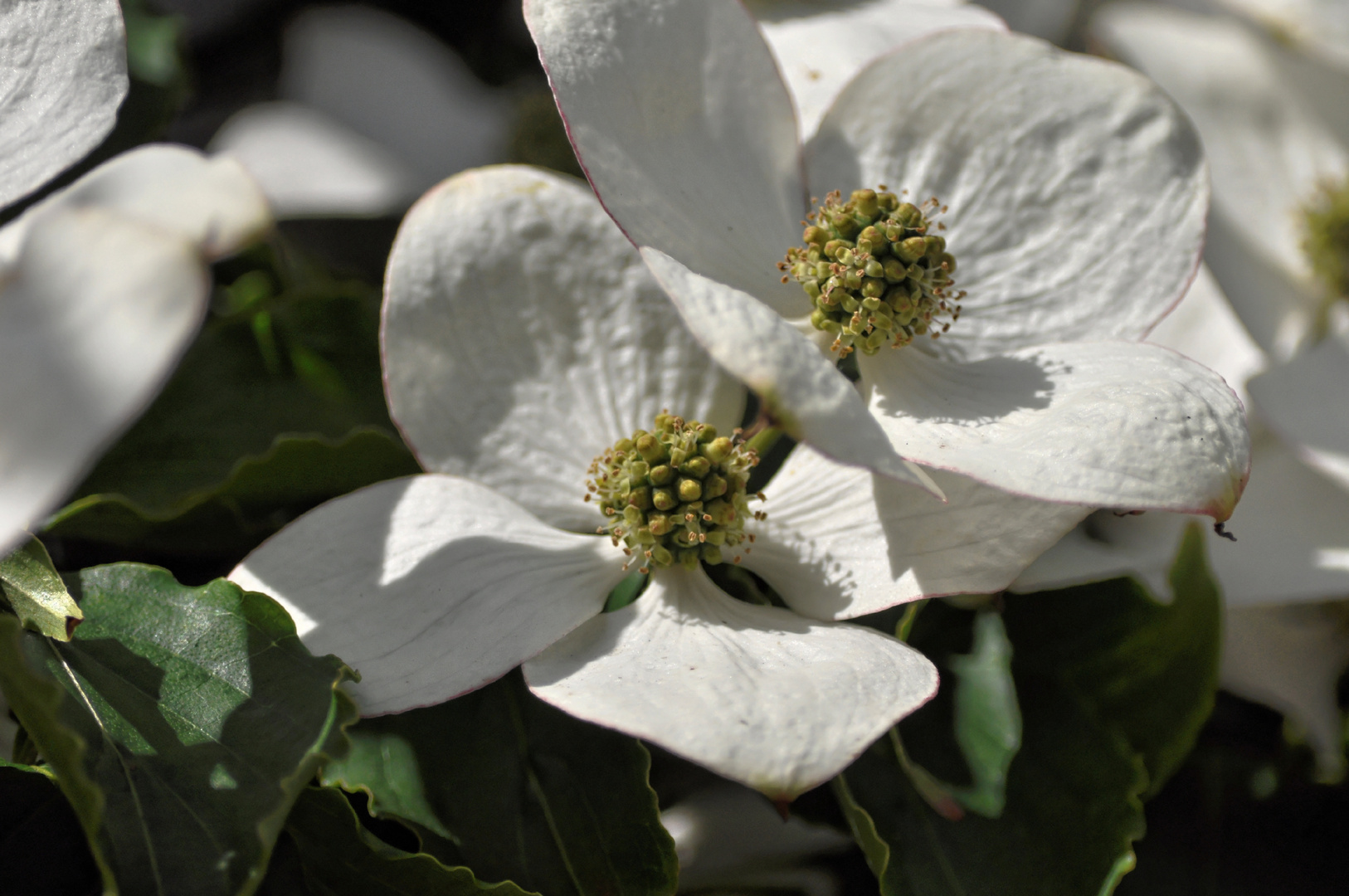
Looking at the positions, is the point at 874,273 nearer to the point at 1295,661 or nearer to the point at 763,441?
the point at 763,441

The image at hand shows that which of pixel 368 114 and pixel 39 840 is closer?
pixel 39 840

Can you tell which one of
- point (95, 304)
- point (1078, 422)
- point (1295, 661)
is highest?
point (95, 304)

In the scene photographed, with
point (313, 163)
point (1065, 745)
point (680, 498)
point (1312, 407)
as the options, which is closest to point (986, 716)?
point (1065, 745)

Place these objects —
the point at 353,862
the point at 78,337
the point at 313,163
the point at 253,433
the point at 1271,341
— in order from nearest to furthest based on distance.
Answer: the point at 78,337
the point at 353,862
the point at 253,433
the point at 1271,341
the point at 313,163

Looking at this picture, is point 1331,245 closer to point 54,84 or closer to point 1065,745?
point 1065,745

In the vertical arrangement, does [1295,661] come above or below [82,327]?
below

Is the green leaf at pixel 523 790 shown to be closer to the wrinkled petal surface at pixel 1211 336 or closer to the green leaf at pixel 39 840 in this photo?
the green leaf at pixel 39 840

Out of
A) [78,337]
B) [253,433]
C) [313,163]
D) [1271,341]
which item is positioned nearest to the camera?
[78,337]

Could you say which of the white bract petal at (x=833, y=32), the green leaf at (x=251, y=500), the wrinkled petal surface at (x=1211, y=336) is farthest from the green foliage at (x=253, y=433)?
the wrinkled petal surface at (x=1211, y=336)
